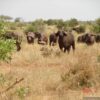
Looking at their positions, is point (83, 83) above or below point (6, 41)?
below

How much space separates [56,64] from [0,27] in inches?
415

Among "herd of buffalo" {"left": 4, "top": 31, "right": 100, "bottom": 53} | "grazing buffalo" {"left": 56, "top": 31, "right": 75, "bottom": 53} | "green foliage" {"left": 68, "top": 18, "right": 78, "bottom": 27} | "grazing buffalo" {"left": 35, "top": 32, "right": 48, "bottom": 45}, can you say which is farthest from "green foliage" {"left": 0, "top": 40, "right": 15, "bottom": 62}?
"green foliage" {"left": 68, "top": 18, "right": 78, "bottom": 27}

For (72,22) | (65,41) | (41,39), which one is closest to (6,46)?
(65,41)

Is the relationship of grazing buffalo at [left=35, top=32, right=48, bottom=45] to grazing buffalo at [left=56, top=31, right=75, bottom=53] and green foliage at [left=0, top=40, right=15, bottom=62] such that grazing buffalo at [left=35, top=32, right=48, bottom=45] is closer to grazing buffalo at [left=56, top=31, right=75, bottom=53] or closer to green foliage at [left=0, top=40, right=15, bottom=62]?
grazing buffalo at [left=56, top=31, right=75, bottom=53]

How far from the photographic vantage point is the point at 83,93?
1260cm

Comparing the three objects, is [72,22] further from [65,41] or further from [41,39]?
[65,41]

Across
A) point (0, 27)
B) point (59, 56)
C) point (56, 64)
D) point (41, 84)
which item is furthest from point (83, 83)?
point (59, 56)

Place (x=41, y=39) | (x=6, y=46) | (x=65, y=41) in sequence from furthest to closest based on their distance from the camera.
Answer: (x=41, y=39) → (x=65, y=41) → (x=6, y=46)

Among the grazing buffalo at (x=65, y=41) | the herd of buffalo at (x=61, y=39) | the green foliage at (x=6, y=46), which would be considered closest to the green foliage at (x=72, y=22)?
the herd of buffalo at (x=61, y=39)

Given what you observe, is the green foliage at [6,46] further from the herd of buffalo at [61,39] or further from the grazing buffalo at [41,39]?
the grazing buffalo at [41,39]

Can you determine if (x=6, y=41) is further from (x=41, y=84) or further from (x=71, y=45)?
(x=71, y=45)

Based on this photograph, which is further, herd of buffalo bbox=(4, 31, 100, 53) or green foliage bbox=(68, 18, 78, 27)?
green foliage bbox=(68, 18, 78, 27)

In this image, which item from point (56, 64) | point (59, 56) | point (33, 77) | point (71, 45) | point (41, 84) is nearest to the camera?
point (41, 84)

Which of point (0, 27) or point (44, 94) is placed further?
point (44, 94)
